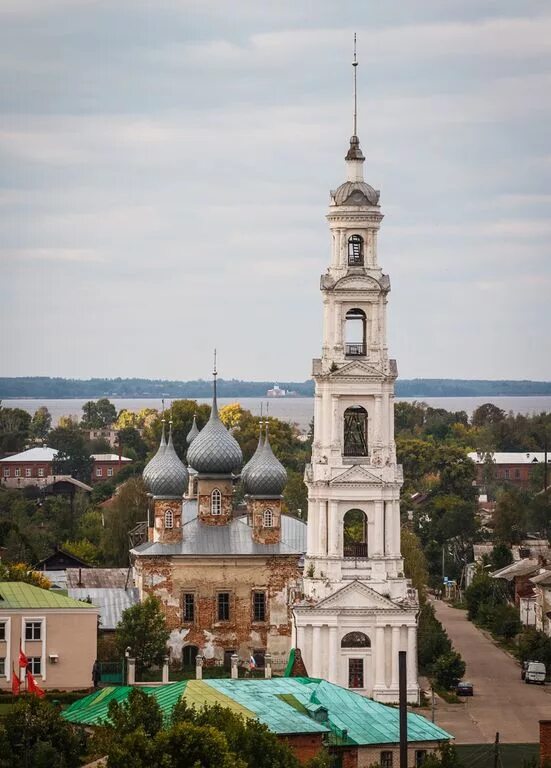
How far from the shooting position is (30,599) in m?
63.9

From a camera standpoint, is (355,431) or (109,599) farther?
(109,599)

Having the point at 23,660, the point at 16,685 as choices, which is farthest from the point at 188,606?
the point at 23,660

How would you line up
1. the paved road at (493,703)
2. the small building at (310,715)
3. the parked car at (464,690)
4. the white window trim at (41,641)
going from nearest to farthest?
the small building at (310,715)
the paved road at (493,703)
the white window trim at (41,641)
the parked car at (464,690)

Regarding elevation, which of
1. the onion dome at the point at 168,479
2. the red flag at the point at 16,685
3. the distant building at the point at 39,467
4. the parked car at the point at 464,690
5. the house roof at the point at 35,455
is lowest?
the parked car at the point at 464,690

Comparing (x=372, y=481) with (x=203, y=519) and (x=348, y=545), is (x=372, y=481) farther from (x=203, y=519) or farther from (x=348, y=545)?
(x=203, y=519)

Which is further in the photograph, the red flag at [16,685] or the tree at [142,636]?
the tree at [142,636]

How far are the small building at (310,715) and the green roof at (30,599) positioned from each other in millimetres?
5057

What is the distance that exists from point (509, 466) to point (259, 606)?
85.2 metres

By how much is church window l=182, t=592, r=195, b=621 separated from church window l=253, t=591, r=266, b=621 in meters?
1.69

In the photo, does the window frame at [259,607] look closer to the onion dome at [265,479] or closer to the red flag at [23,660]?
the onion dome at [265,479]

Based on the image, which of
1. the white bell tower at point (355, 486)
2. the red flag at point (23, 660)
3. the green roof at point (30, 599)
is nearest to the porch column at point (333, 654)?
the white bell tower at point (355, 486)

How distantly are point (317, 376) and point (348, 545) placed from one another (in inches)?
182

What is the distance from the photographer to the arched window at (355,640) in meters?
68.3

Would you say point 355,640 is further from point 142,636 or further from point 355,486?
point 142,636
